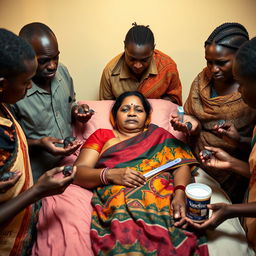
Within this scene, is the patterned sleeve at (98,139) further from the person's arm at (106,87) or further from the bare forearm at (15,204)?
the bare forearm at (15,204)

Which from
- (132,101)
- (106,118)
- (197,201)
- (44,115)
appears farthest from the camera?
(106,118)

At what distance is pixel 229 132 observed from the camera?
1.84 m

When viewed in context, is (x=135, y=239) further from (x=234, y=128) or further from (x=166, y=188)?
(x=234, y=128)

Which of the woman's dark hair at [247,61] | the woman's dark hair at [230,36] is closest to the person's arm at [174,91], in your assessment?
the woman's dark hair at [230,36]

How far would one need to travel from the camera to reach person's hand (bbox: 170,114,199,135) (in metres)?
1.97

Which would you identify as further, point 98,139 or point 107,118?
point 107,118

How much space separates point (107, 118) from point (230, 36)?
3.61 ft

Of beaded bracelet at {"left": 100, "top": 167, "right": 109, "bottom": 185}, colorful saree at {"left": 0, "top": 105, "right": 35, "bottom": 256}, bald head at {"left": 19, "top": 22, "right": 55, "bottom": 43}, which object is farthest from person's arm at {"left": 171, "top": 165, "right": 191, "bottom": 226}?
bald head at {"left": 19, "top": 22, "right": 55, "bottom": 43}

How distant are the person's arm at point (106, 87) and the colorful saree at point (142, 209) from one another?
0.71 m

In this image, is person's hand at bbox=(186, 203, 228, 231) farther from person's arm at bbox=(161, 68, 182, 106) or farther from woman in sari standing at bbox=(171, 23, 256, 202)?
person's arm at bbox=(161, 68, 182, 106)

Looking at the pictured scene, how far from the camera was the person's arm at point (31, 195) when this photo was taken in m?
1.30

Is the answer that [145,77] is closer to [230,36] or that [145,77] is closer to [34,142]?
[230,36]

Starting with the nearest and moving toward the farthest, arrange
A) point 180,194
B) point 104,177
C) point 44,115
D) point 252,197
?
1. point 252,197
2. point 180,194
3. point 104,177
4. point 44,115

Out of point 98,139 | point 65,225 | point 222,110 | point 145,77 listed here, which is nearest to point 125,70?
point 145,77
